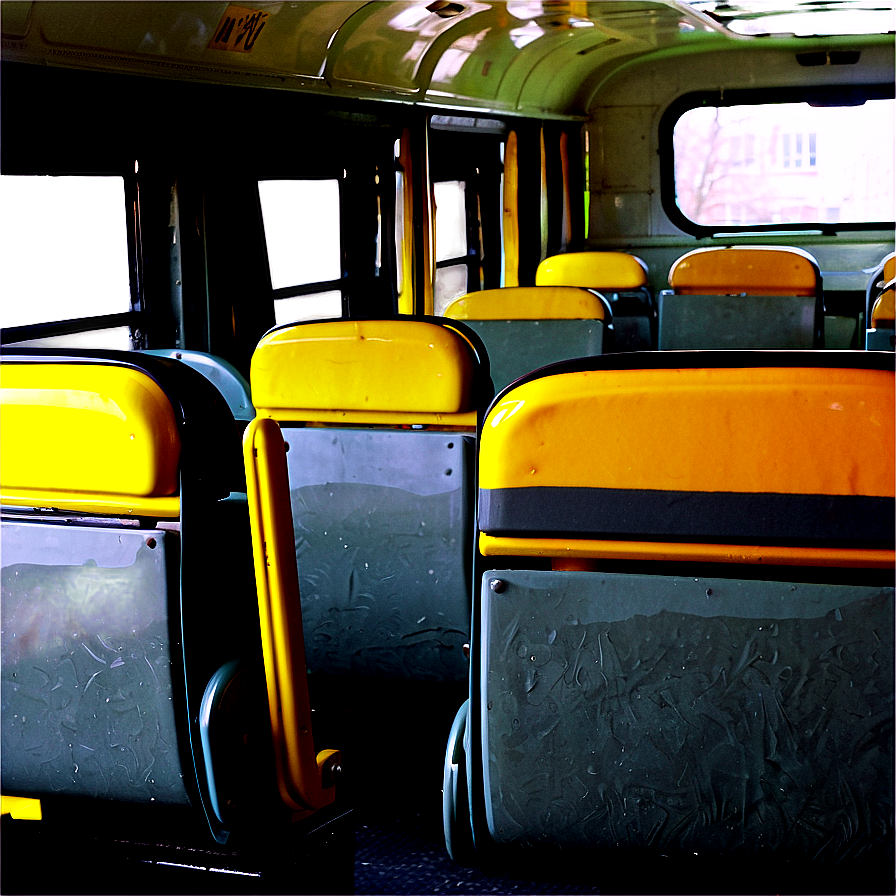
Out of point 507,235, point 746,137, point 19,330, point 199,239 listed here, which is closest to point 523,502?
point 19,330

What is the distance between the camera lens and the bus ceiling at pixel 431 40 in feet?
9.52

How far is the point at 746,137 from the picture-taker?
839cm

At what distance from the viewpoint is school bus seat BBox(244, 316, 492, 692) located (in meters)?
2.06

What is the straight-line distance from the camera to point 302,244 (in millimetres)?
4246

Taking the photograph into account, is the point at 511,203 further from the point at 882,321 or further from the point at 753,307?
the point at 882,321

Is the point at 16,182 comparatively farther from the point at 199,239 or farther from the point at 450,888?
the point at 450,888

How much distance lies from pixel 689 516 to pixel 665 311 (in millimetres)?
3341

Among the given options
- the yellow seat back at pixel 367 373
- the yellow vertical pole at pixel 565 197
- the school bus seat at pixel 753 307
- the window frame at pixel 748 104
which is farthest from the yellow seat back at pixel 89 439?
the window frame at pixel 748 104

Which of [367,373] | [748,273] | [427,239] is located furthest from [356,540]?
[427,239]

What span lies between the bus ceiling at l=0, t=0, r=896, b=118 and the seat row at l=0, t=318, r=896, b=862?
166 cm

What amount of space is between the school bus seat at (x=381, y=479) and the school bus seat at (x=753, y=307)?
2461 millimetres

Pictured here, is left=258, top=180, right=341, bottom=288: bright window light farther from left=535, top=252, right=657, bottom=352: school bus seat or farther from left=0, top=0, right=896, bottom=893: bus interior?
left=535, top=252, right=657, bottom=352: school bus seat

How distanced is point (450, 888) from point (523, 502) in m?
1.06

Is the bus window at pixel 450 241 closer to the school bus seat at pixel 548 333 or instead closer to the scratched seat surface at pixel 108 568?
the school bus seat at pixel 548 333
